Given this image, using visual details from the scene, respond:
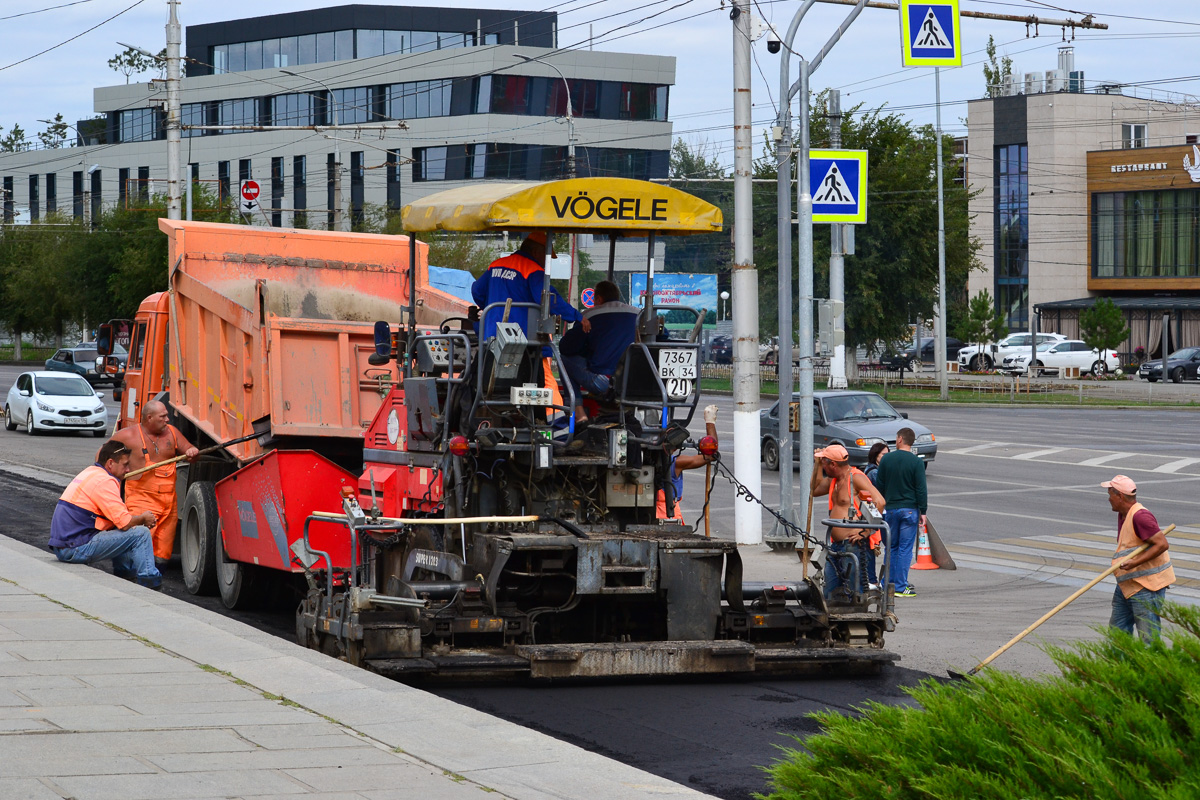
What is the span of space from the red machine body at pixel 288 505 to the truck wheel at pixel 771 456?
15.8 m

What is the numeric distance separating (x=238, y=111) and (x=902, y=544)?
7248 centimetres

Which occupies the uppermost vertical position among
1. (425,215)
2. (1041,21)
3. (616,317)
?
(1041,21)

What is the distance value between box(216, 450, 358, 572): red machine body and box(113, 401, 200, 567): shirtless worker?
151 centimetres

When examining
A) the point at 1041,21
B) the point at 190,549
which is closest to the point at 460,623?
the point at 190,549

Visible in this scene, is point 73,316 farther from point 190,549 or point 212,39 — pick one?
point 190,549

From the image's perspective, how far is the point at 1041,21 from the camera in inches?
791

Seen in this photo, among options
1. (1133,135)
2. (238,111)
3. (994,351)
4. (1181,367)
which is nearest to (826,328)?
(1181,367)

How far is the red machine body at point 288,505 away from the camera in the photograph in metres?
11.5

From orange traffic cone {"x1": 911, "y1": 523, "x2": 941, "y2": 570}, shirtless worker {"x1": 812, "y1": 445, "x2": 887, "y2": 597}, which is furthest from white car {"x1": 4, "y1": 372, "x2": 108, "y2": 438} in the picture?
shirtless worker {"x1": 812, "y1": 445, "x2": 887, "y2": 597}

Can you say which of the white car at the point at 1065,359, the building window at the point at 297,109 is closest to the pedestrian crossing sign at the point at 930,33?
the white car at the point at 1065,359

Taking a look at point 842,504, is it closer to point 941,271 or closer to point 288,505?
point 288,505

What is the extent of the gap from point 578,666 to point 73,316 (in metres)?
70.4

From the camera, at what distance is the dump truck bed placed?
12.4 meters

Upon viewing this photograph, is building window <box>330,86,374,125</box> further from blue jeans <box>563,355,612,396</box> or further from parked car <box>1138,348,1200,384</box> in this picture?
blue jeans <box>563,355,612,396</box>
